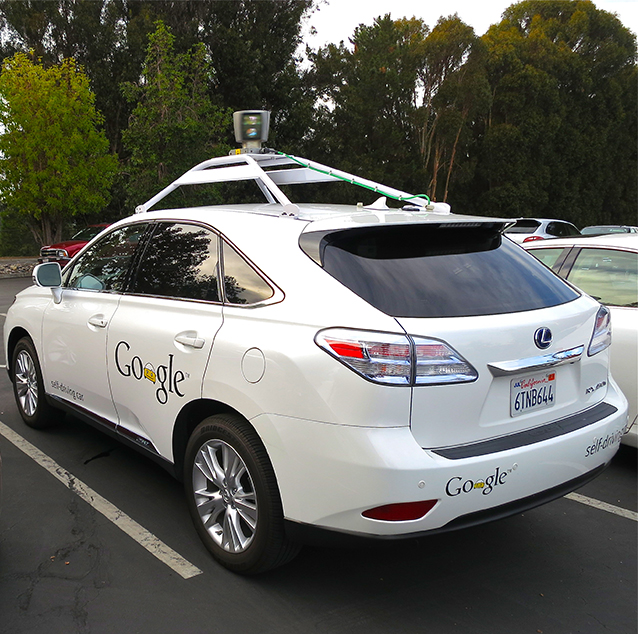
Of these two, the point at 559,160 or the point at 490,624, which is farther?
the point at 559,160

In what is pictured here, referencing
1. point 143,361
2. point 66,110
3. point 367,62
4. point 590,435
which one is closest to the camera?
point 590,435

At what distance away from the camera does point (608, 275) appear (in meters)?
4.69

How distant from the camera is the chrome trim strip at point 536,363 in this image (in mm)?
2627

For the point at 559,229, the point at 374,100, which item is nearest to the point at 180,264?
the point at 559,229

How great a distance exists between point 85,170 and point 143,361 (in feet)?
71.1

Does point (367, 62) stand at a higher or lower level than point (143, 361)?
higher

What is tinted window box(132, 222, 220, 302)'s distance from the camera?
3.32 m

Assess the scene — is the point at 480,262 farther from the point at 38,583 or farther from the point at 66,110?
the point at 66,110

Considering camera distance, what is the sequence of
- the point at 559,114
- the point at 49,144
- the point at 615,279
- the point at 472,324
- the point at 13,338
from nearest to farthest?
the point at 472,324 < the point at 615,279 < the point at 13,338 < the point at 49,144 < the point at 559,114

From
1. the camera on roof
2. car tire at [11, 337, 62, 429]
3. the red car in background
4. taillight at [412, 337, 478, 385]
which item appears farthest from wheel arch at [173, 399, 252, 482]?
the red car in background

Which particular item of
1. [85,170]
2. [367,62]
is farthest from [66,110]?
[367,62]

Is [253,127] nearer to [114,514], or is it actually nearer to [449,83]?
[114,514]

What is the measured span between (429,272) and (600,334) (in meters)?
1.01

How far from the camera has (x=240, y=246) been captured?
124 inches
